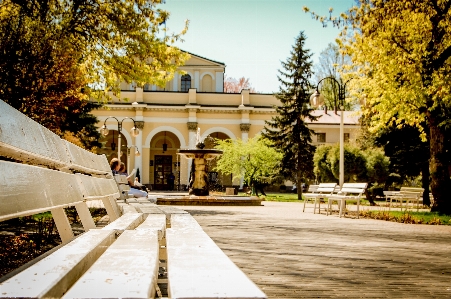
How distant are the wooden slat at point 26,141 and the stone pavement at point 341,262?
192 centimetres

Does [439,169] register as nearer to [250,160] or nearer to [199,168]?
[199,168]

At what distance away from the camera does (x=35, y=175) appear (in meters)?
1.91

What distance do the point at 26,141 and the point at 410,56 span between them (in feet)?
48.8

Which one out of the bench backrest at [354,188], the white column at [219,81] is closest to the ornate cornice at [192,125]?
the white column at [219,81]

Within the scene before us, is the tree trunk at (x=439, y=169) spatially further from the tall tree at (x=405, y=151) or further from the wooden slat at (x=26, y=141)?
the wooden slat at (x=26, y=141)

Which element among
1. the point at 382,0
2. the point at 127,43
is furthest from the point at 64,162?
the point at 382,0

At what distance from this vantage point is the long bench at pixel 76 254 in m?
1.12

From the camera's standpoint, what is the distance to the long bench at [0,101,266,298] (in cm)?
112

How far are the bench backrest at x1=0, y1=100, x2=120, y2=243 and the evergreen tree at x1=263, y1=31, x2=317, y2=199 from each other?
33167 millimetres

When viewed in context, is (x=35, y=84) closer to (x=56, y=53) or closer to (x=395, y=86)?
(x=56, y=53)

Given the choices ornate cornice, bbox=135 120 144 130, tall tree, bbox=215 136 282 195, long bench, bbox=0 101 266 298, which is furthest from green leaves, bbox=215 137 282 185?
long bench, bbox=0 101 266 298

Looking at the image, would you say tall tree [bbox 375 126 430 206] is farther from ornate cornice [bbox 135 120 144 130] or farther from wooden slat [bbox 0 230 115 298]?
wooden slat [bbox 0 230 115 298]

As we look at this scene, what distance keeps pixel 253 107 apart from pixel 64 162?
39321mm

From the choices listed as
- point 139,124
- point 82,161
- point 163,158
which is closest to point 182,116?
point 139,124
